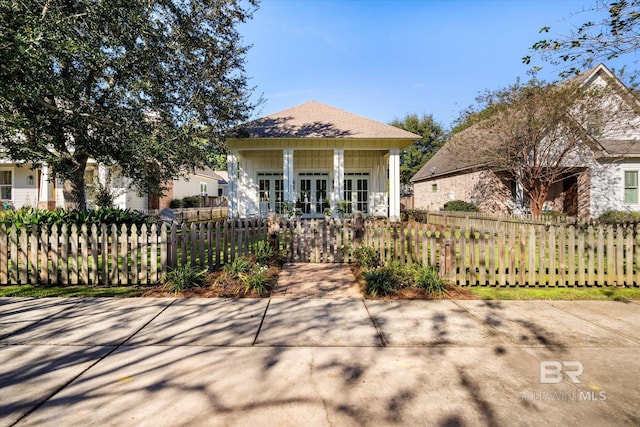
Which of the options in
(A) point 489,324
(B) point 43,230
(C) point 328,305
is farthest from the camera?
(B) point 43,230

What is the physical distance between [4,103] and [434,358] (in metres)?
9.78

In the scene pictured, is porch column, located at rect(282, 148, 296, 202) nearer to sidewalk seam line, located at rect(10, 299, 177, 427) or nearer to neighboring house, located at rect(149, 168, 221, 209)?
neighboring house, located at rect(149, 168, 221, 209)

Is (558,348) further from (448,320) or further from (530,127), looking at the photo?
(530,127)

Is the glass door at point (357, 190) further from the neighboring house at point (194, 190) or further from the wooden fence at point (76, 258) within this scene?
the wooden fence at point (76, 258)

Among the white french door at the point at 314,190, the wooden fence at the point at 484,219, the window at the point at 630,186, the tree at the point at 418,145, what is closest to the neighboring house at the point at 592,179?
the window at the point at 630,186

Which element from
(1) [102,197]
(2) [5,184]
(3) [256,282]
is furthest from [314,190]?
(2) [5,184]

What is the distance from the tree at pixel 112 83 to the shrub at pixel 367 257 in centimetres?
565

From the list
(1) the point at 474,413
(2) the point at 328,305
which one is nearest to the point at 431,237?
(2) the point at 328,305

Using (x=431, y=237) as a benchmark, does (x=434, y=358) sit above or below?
below

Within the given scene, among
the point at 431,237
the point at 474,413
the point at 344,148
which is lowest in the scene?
the point at 474,413

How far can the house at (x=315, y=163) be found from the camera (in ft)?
50.3

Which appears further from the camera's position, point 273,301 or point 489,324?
point 273,301

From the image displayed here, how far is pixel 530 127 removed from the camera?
13.0 metres

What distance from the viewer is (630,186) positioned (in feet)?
49.2
